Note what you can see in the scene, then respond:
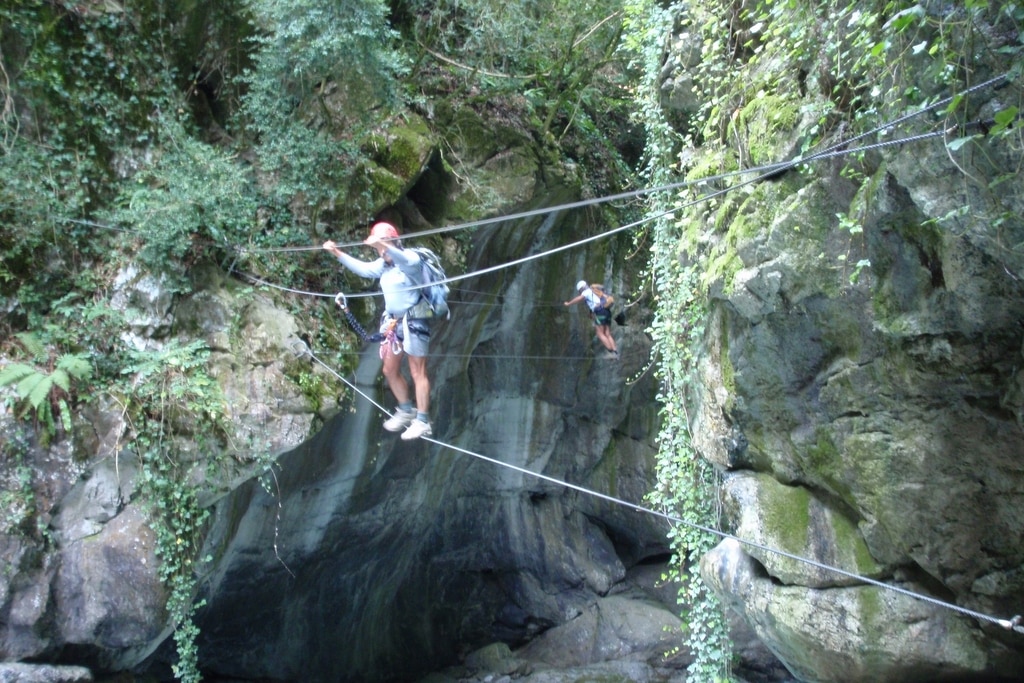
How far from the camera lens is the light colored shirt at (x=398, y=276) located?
6816 mm

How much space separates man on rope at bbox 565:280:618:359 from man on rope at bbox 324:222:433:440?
404cm

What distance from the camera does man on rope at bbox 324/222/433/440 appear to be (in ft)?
22.3

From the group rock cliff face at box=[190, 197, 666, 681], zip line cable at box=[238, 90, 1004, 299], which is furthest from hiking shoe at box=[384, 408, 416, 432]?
rock cliff face at box=[190, 197, 666, 681]

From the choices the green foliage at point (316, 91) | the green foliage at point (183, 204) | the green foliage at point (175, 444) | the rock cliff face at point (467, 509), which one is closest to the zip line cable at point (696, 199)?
the green foliage at point (183, 204)

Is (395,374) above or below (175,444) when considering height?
above

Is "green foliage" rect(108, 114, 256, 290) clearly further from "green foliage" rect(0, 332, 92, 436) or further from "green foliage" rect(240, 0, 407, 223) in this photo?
"green foliage" rect(0, 332, 92, 436)

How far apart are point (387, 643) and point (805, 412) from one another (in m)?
8.53

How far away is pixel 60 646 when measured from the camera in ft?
24.6

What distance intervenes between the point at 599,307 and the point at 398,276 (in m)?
4.64

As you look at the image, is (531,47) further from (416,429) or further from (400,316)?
(416,429)

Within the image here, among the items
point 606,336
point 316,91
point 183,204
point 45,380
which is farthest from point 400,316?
point 606,336

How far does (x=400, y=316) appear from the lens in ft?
23.7

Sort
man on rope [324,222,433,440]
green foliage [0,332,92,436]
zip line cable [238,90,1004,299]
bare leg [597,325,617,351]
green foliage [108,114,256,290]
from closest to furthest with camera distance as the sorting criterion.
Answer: zip line cable [238,90,1004,299] < man on rope [324,222,433,440] < green foliage [0,332,92,436] < green foliage [108,114,256,290] < bare leg [597,325,617,351]

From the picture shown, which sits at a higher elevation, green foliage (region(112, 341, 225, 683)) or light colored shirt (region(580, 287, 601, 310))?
light colored shirt (region(580, 287, 601, 310))
